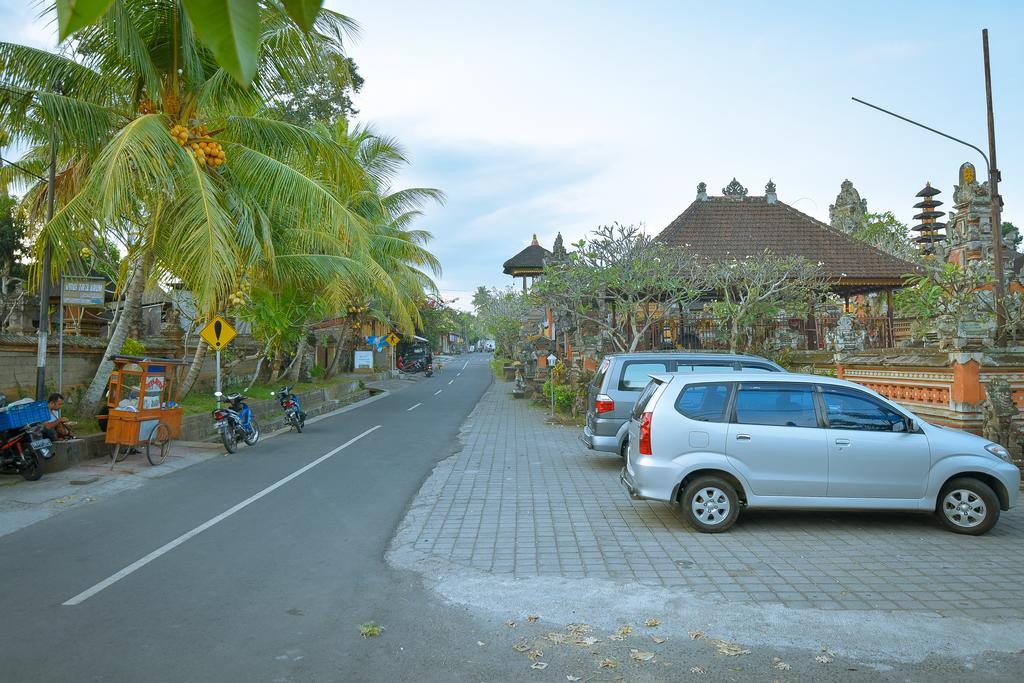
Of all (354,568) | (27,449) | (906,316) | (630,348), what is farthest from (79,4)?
(906,316)

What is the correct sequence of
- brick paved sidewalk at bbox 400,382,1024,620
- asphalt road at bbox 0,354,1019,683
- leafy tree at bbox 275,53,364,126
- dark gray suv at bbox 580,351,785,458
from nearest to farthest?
asphalt road at bbox 0,354,1019,683, brick paved sidewalk at bbox 400,382,1024,620, dark gray suv at bbox 580,351,785,458, leafy tree at bbox 275,53,364,126

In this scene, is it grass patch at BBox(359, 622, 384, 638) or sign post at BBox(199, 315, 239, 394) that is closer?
grass patch at BBox(359, 622, 384, 638)

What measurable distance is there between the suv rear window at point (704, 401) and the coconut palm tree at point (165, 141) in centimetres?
785

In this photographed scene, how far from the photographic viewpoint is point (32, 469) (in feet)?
34.9

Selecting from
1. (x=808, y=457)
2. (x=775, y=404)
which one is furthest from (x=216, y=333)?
(x=808, y=457)

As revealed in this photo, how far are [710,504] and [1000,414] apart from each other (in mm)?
5616

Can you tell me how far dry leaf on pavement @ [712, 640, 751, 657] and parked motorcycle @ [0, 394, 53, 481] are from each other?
33.8 feet

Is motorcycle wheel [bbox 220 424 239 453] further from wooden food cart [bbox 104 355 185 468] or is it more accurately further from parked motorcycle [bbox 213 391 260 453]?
wooden food cart [bbox 104 355 185 468]

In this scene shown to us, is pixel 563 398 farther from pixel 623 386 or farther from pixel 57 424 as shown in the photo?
pixel 57 424

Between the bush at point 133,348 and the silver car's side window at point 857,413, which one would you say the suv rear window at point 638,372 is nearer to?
the silver car's side window at point 857,413

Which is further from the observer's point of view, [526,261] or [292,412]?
[526,261]

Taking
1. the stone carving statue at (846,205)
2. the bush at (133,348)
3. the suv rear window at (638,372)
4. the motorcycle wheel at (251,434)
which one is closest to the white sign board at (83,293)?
the bush at (133,348)

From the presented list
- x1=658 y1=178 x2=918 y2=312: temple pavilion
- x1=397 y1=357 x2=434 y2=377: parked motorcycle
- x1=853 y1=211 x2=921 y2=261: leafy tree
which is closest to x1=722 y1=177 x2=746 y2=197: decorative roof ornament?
x1=658 y1=178 x2=918 y2=312: temple pavilion

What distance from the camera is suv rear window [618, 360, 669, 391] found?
37.6 ft
